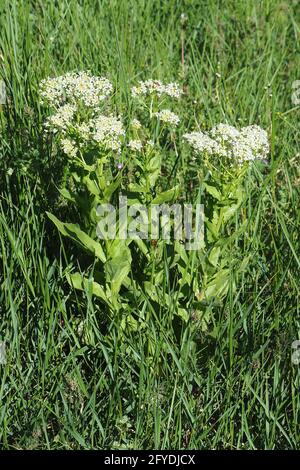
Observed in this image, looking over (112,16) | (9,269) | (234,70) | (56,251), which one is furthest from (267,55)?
(9,269)

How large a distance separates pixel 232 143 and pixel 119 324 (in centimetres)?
69

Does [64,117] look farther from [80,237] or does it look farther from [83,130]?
[80,237]

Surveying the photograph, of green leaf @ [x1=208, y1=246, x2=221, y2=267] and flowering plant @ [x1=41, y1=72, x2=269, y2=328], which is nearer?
flowering plant @ [x1=41, y1=72, x2=269, y2=328]

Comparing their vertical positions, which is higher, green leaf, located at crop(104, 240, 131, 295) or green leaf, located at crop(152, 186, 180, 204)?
green leaf, located at crop(152, 186, 180, 204)

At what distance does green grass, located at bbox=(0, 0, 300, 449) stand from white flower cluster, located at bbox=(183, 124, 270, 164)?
0.33 m

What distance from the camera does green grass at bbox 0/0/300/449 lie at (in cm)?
235

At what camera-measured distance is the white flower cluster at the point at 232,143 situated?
242 centimetres

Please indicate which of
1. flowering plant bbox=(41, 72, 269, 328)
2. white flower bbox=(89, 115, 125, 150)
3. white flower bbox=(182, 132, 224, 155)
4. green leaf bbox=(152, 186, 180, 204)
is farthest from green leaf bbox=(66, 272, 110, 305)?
white flower bbox=(182, 132, 224, 155)

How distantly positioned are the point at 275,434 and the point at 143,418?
1.33ft

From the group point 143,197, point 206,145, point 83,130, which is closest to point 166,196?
point 143,197

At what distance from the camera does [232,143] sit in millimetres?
2455

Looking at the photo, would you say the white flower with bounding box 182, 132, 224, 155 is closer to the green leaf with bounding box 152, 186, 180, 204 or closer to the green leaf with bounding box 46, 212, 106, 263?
the green leaf with bounding box 152, 186, 180, 204

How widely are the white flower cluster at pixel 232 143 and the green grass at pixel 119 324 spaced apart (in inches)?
13.1
